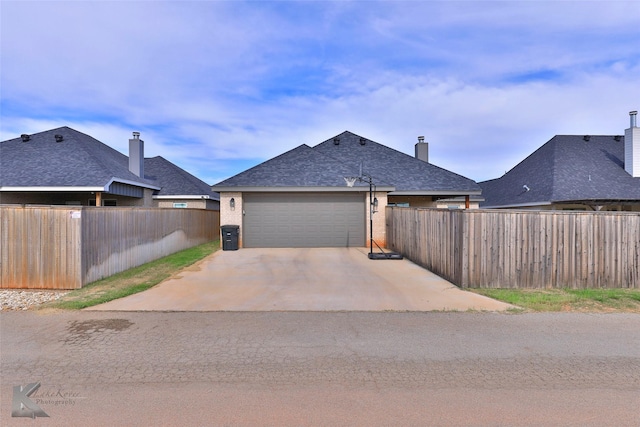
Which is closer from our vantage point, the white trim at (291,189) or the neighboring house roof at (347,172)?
the white trim at (291,189)

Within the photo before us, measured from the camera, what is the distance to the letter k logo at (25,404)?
3.02 metres

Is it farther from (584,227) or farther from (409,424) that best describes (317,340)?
(584,227)

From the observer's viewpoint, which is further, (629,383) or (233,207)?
(233,207)

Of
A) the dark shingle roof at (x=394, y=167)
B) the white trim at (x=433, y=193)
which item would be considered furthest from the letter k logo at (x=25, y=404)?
the white trim at (x=433, y=193)

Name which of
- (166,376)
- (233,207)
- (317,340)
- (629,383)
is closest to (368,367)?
(317,340)

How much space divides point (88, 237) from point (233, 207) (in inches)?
301

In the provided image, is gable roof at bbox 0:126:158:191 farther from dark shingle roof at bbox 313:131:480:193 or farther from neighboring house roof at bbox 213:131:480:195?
dark shingle roof at bbox 313:131:480:193

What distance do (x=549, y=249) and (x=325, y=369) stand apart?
670cm

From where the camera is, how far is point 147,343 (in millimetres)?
4578

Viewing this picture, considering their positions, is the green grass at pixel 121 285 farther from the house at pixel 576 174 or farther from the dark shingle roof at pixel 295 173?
the house at pixel 576 174

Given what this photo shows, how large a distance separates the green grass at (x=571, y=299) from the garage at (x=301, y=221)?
8715 millimetres

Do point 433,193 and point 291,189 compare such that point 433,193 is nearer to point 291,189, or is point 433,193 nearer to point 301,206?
point 301,206

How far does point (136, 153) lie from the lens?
20.3 m

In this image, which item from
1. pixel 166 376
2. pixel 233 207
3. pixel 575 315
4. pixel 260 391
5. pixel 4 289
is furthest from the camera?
pixel 233 207
